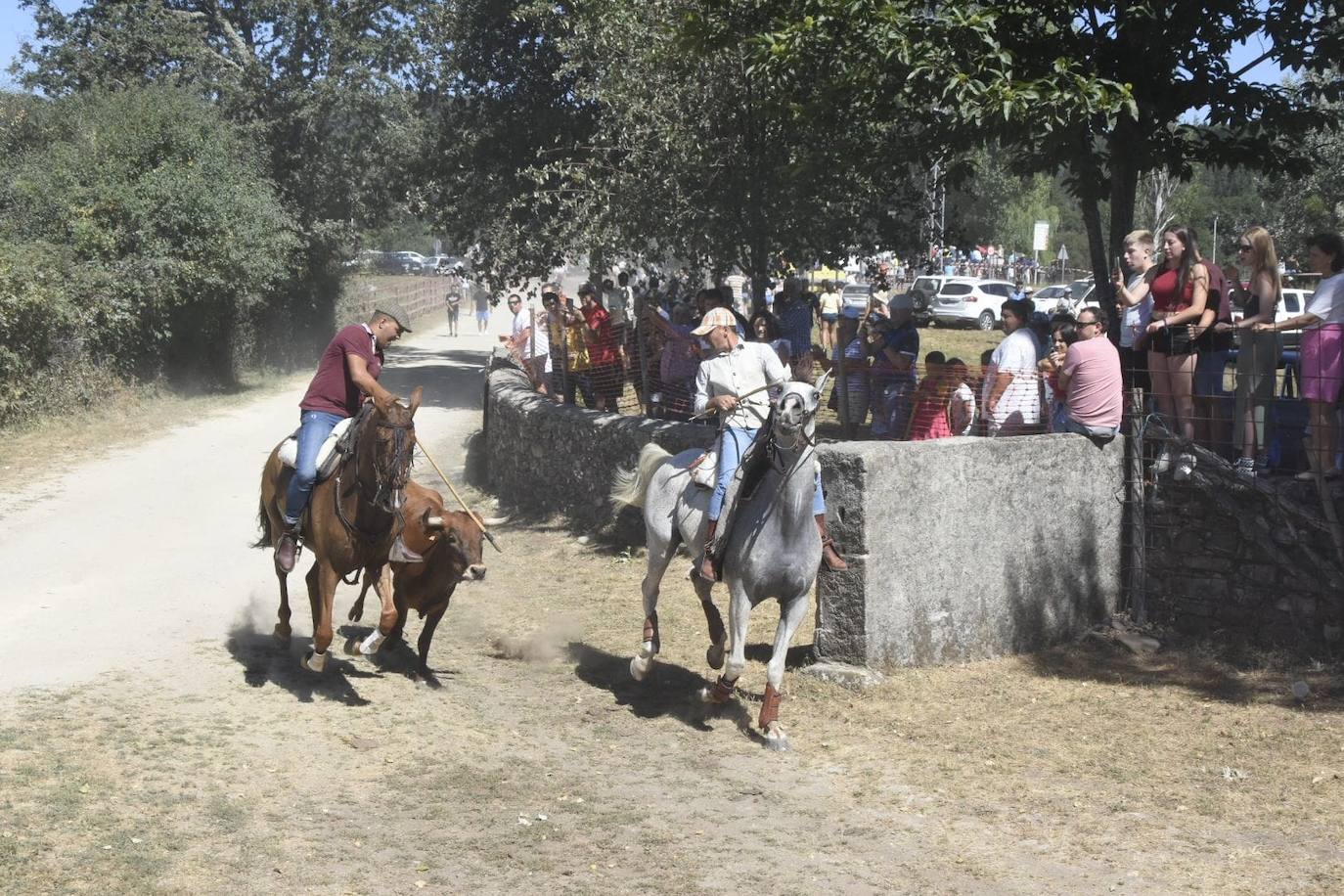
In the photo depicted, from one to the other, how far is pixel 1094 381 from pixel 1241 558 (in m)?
1.67

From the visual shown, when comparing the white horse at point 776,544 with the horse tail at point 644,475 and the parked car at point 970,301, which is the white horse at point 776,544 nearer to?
the horse tail at point 644,475

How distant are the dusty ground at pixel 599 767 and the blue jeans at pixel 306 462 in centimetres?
118

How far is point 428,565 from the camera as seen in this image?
9.53m

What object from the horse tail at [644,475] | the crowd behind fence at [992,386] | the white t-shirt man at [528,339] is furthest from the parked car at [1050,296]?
the horse tail at [644,475]

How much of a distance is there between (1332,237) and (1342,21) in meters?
4.35

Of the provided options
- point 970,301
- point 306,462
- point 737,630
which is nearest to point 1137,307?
point 737,630

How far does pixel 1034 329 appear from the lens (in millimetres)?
12344

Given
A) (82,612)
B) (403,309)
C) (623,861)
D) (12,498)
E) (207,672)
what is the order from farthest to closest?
(403,309) < (12,498) < (82,612) < (207,672) < (623,861)

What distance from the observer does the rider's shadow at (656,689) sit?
9.09 m

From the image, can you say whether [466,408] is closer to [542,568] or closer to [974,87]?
[542,568]

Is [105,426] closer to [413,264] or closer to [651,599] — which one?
[651,599]

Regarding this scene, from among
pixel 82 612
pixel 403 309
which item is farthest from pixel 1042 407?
pixel 403 309

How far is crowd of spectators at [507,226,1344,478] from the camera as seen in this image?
32.7 feet

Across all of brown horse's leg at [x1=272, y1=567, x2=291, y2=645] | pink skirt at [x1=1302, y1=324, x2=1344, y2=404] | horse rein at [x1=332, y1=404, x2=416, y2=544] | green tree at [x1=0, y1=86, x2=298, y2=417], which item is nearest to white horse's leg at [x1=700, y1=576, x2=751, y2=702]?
horse rein at [x1=332, y1=404, x2=416, y2=544]
